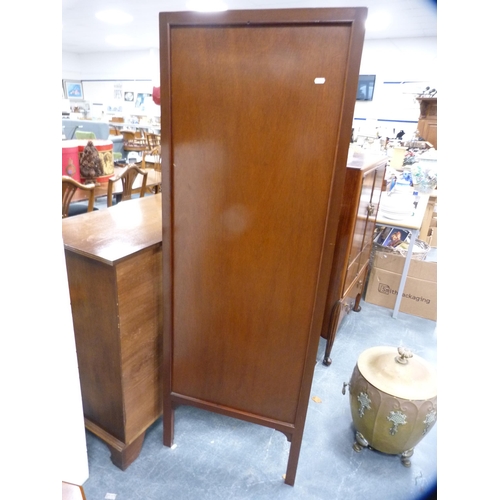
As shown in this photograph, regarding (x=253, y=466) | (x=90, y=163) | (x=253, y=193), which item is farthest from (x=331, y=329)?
(x=90, y=163)

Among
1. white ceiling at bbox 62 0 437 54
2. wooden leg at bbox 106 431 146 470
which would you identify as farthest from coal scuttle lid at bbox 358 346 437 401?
white ceiling at bbox 62 0 437 54

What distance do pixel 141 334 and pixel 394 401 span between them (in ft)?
3.23

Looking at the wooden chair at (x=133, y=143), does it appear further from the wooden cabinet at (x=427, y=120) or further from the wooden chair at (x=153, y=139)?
the wooden cabinet at (x=427, y=120)

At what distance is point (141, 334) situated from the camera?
1.24m

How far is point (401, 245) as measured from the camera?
277 cm

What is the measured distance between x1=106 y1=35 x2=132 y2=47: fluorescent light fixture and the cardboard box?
8.35 metres

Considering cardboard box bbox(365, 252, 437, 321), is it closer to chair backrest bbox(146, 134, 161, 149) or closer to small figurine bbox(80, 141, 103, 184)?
small figurine bbox(80, 141, 103, 184)

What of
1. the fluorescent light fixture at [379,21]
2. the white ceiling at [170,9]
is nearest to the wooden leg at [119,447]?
the white ceiling at [170,9]

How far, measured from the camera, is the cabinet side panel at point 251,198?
87cm

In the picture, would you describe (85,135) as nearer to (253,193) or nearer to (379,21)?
(379,21)

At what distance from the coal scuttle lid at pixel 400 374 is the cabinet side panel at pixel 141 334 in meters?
0.85
